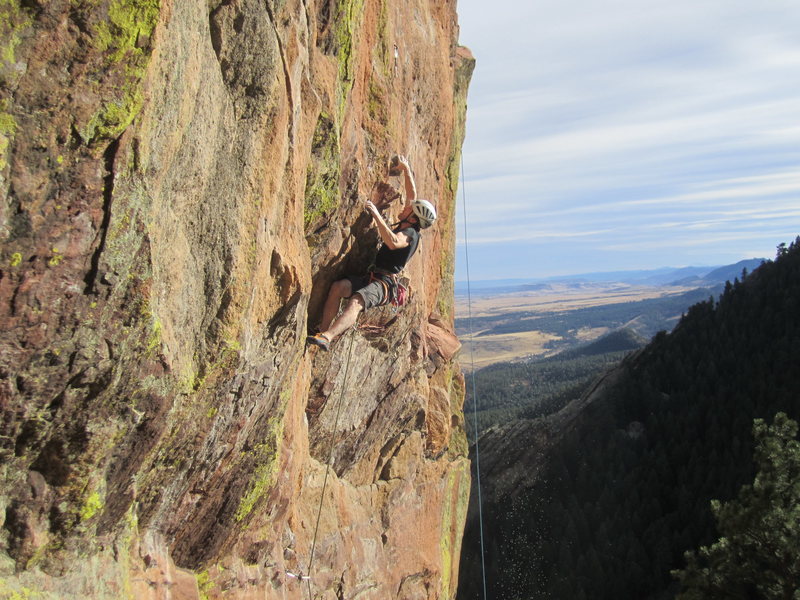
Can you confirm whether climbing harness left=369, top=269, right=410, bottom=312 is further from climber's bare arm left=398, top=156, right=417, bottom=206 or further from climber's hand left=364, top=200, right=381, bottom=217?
climber's bare arm left=398, top=156, right=417, bottom=206

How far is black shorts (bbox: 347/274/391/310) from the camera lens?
9117 mm

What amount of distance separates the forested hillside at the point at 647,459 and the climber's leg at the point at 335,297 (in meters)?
31.9

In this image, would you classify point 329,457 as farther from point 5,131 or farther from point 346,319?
point 5,131

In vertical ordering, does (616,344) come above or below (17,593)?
below

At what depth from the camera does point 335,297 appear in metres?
9.36

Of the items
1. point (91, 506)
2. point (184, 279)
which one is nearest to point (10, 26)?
point (184, 279)

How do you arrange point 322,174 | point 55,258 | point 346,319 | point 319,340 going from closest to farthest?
1. point 55,258
2. point 322,174
3. point 319,340
4. point 346,319

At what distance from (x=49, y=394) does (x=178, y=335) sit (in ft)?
4.21

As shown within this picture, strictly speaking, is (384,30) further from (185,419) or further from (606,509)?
(606,509)

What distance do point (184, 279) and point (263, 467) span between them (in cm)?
337

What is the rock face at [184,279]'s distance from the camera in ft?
12.8

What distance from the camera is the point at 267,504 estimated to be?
8062mm

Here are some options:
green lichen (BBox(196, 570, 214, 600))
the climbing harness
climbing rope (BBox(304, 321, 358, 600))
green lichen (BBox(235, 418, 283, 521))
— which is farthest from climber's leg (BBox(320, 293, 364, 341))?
green lichen (BBox(196, 570, 214, 600))

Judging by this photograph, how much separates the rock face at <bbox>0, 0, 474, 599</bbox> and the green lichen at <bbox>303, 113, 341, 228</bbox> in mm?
32
